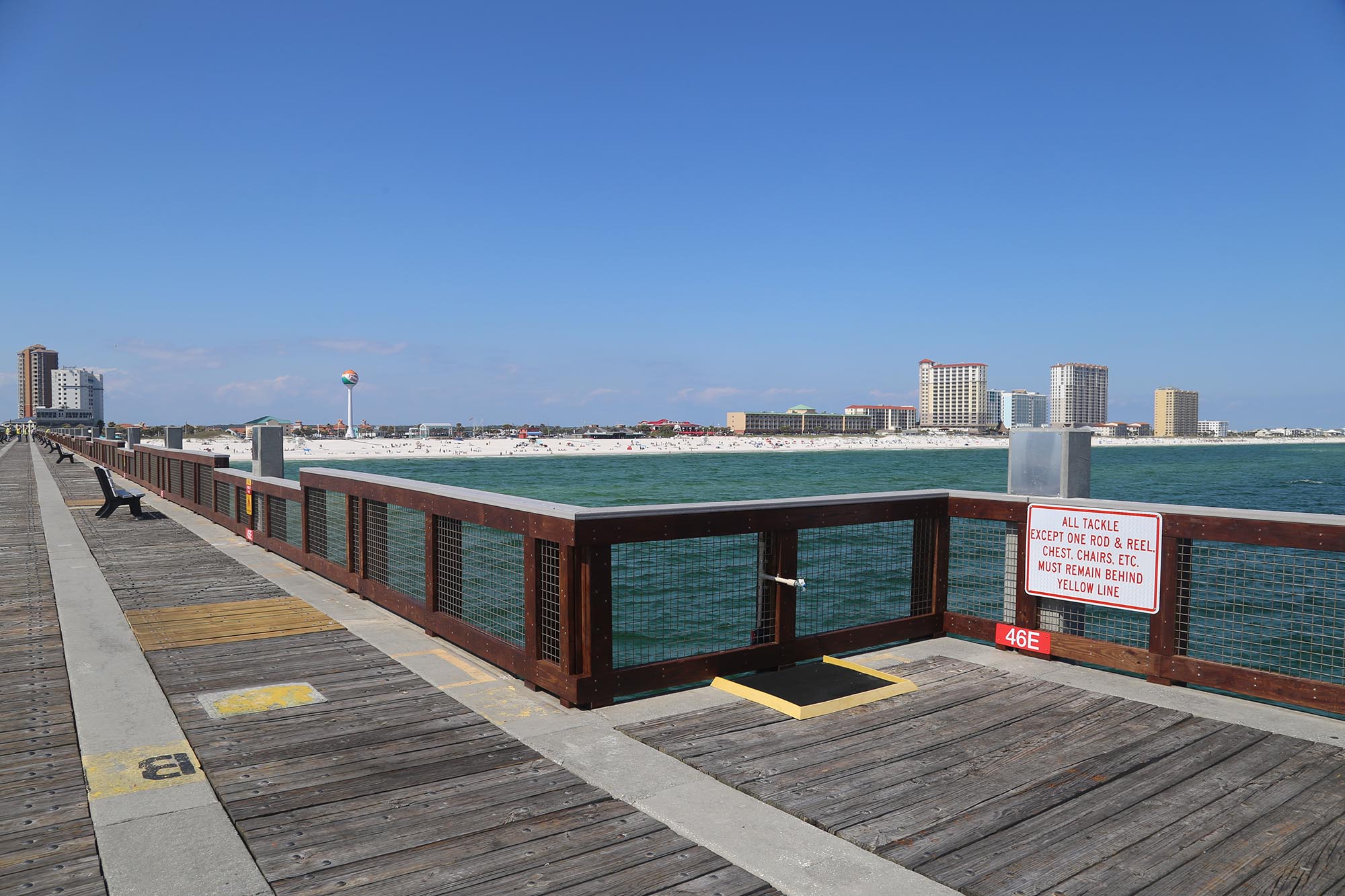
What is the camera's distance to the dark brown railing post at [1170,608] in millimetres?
5824

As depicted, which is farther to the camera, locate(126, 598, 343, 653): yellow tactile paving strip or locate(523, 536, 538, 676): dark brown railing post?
locate(126, 598, 343, 653): yellow tactile paving strip

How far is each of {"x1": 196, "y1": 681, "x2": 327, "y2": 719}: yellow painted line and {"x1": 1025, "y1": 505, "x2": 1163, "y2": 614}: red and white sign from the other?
209 inches

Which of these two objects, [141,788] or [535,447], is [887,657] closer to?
[141,788]

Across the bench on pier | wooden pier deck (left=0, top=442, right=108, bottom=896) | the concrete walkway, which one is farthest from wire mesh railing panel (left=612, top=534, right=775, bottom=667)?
the bench on pier

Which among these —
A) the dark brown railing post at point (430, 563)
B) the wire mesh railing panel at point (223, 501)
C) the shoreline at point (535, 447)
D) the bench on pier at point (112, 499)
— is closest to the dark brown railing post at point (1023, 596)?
the dark brown railing post at point (430, 563)

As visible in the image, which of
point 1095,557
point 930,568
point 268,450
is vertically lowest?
point 930,568

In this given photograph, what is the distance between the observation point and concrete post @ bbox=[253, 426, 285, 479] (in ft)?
43.2

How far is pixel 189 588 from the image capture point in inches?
372

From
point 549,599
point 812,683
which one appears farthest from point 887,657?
point 549,599

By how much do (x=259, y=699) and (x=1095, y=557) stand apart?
19.4ft

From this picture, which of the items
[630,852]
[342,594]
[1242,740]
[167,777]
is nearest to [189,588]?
[342,594]

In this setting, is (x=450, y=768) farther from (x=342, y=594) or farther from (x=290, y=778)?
(x=342, y=594)

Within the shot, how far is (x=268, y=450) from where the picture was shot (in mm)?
13289

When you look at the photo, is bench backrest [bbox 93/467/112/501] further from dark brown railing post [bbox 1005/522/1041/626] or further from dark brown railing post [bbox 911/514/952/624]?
dark brown railing post [bbox 1005/522/1041/626]
